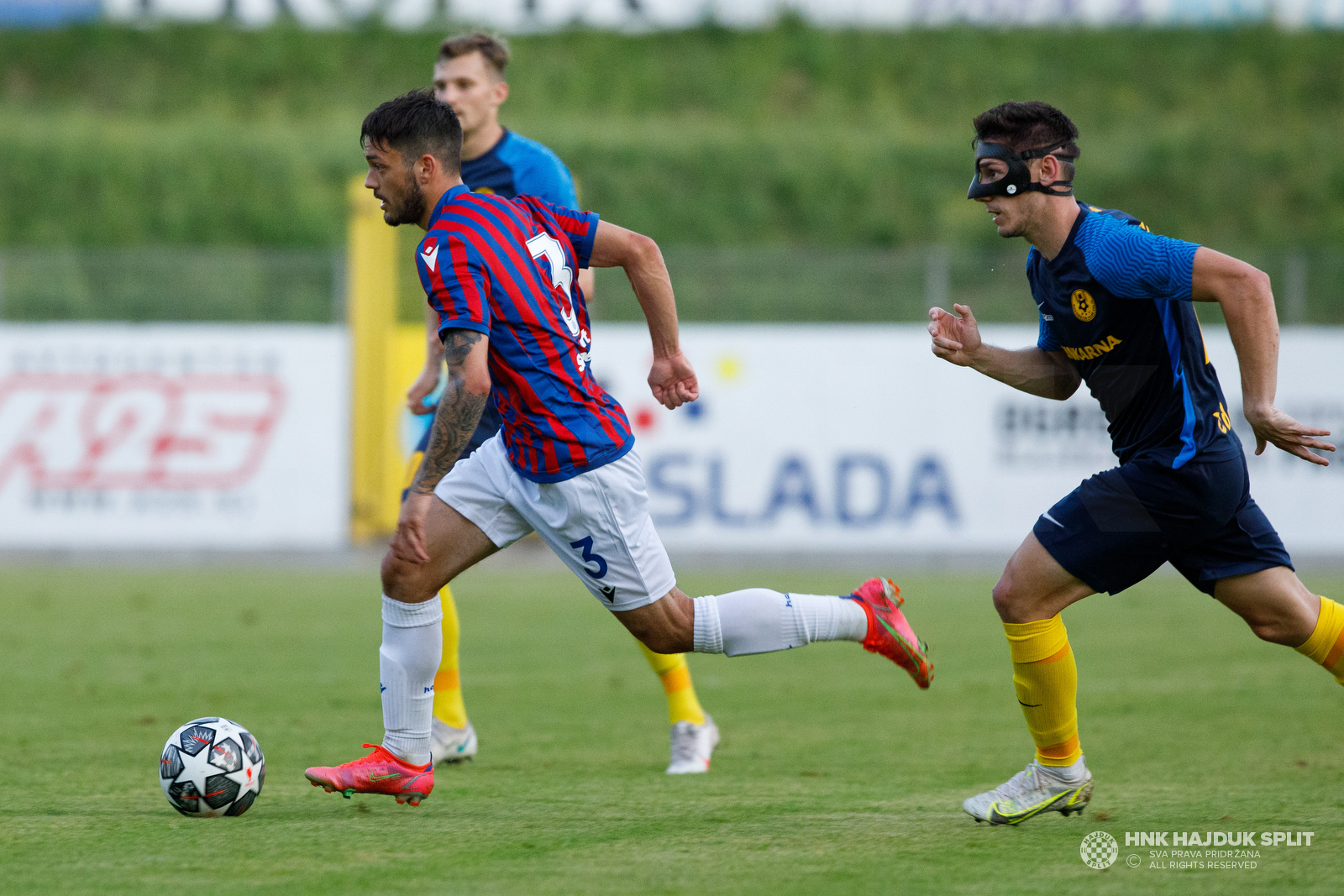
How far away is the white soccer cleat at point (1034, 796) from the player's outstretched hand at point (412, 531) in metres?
1.85

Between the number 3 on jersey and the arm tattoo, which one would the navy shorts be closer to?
the number 3 on jersey

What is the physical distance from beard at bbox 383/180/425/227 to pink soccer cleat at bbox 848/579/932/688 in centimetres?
179

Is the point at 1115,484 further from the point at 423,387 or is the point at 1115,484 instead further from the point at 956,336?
the point at 423,387

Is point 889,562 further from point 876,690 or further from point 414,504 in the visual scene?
point 414,504

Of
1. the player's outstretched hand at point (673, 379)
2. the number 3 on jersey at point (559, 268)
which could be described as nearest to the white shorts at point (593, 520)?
the player's outstretched hand at point (673, 379)

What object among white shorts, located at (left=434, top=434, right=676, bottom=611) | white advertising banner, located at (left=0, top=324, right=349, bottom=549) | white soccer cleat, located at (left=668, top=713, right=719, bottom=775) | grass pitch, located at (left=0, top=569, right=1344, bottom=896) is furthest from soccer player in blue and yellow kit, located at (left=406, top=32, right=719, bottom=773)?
white advertising banner, located at (left=0, top=324, right=349, bottom=549)

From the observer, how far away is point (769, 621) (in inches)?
185

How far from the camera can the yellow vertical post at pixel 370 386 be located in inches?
586

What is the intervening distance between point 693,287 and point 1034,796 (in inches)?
489

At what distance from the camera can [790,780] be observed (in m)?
5.44

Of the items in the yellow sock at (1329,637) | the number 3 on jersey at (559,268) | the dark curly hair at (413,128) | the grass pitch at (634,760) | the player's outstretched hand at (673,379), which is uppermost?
the dark curly hair at (413,128)

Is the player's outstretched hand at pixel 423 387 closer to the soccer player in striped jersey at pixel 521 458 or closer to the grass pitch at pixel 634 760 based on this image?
the soccer player in striped jersey at pixel 521 458

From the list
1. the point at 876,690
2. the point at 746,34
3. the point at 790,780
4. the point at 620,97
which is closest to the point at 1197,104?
the point at 746,34

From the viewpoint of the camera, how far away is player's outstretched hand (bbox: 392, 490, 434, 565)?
4414 millimetres
